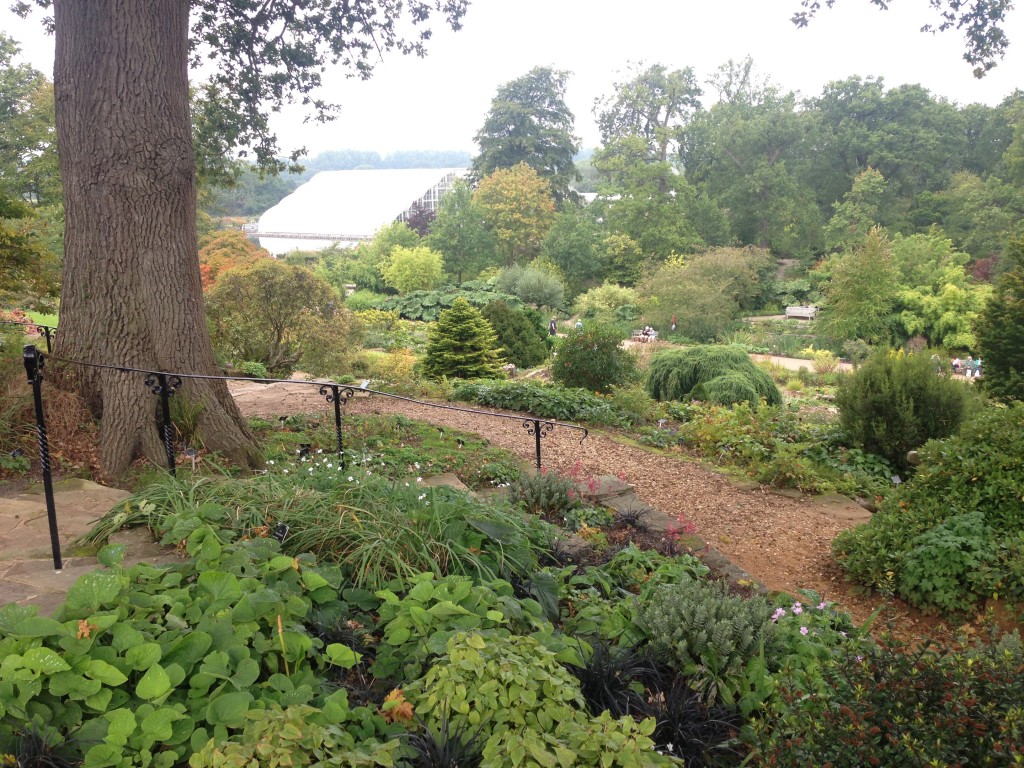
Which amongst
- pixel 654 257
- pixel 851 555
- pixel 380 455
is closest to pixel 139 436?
pixel 380 455

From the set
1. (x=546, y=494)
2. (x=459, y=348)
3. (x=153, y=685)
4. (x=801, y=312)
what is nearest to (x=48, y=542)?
(x=153, y=685)

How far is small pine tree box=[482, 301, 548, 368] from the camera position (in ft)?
57.4

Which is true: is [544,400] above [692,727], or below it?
below

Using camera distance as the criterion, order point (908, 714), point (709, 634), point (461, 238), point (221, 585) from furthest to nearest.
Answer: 1. point (461, 238)
2. point (709, 634)
3. point (221, 585)
4. point (908, 714)

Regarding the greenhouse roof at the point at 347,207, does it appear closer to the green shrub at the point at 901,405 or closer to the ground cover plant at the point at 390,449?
the ground cover plant at the point at 390,449

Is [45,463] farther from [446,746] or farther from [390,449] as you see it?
[390,449]

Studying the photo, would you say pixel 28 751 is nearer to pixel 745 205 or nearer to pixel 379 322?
pixel 379 322

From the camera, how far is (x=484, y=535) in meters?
3.29

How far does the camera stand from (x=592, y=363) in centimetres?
1200

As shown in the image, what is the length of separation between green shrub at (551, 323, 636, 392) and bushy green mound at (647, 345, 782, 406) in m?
0.59

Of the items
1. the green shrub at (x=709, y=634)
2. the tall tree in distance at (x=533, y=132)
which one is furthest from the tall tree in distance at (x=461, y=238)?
the green shrub at (x=709, y=634)

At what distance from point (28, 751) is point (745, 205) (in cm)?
4257

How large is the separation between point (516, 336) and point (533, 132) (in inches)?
1376

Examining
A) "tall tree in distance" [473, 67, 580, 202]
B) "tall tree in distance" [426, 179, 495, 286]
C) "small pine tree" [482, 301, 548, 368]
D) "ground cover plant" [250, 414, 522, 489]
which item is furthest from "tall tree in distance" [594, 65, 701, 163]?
"ground cover plant" [250, 414, 522, 489]
